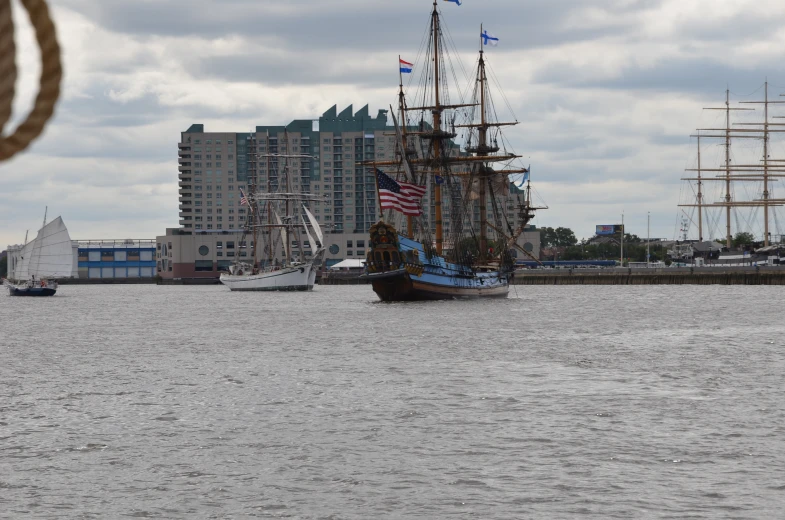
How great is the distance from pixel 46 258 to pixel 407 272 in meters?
75.4

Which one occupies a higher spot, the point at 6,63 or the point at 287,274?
the point at 6,63

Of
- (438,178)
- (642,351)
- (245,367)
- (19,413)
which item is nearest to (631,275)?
(438,178)

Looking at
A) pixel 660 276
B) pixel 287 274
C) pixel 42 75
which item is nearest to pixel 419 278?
pixel 287 274

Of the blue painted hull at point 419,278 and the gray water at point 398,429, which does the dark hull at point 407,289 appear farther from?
Result: the gray water at point 398,429

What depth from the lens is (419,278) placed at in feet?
277

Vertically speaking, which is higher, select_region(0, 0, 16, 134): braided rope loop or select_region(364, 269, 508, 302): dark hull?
select_region(0, 0, 16, 134): braided rope loop

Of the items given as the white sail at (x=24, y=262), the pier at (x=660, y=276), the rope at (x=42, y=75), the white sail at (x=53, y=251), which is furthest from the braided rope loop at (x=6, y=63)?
the pier at (x=660, y=276)

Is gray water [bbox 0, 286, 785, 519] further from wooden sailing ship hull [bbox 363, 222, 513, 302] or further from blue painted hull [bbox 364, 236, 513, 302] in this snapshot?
blue painted hull [bbox 364, 236, 513, 302]

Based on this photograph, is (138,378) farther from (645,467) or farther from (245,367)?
(645,467)

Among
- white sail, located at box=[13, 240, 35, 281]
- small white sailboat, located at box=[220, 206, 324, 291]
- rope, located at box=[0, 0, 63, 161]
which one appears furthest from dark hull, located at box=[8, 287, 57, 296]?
rope, located at box=[0, 0, 63, 161]

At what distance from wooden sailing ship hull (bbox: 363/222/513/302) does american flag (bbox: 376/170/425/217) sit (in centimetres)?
468

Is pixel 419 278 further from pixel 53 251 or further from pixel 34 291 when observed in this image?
pixel 34 291

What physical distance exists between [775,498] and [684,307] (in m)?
71.1

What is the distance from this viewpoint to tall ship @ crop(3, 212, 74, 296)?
139375 millimetres
